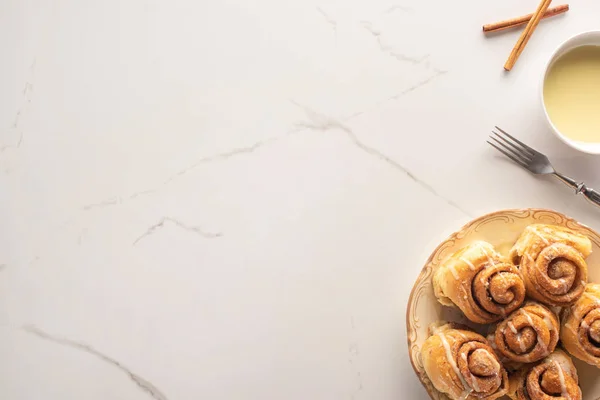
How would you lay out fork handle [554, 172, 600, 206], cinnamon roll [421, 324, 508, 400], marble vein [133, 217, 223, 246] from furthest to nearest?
1. marble vein [133, 217, 223, 246]
2. fork handle [554, 172, 600, 206]
3. cinnamon roll [421, 324, 508, 400]

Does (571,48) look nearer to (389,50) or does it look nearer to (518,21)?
(518,21)

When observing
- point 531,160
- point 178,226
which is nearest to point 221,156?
point 178,226

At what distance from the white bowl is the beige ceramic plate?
138mm

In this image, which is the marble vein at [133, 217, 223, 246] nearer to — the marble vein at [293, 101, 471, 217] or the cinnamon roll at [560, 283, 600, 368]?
the marble vein at [293, 101, 471, 217]

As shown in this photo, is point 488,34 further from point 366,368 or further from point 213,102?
point 366,368

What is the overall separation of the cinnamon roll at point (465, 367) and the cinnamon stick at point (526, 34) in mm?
562

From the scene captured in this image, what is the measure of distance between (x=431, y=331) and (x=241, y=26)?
75 centimetres

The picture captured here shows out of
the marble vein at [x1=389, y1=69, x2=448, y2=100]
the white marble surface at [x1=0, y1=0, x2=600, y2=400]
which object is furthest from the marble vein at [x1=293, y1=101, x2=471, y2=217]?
the marble vein at [x1=389, y1=69, x2=448, y2=100]

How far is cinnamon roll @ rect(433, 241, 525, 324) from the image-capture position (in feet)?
3.92

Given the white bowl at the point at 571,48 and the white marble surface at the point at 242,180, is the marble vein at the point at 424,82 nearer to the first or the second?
the white marble surface at the point at 242,180

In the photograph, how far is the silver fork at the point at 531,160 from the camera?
1303 millimetres

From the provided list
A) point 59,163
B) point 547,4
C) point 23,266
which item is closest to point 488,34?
point 547,4

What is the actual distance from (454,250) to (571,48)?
45 cm

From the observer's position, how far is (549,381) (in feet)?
3.88
